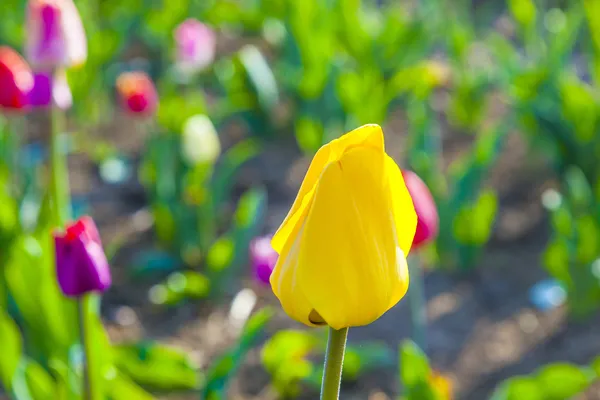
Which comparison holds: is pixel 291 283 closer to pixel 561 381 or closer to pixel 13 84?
pixel 561 381

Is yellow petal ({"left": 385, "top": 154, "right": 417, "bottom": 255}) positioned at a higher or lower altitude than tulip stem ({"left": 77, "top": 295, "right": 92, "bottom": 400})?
higher

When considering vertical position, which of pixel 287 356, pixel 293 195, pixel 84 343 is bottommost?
pixel 293 195

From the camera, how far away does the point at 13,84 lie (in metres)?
1.89

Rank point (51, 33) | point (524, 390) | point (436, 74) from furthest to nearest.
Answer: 1. point (436, 74)
2. point (51, 33)
3. point (524, 390)

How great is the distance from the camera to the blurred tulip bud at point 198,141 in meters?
2.19

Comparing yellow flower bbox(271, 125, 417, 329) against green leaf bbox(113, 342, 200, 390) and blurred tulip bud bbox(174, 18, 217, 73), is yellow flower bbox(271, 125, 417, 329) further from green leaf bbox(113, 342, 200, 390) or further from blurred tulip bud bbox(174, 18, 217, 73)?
blurred tulip bud bbox(174, 18, 217, 73)

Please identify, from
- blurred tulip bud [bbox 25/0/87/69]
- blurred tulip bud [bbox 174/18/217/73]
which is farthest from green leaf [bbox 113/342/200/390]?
blurred tulip bud [bbox 174/18/217/73]

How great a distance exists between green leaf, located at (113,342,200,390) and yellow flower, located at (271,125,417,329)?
40.9 inches

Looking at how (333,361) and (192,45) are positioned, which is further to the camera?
(192,45)

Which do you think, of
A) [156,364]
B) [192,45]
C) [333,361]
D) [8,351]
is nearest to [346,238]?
[333,361]

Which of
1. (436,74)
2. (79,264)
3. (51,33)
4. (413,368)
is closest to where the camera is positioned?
(79,264)

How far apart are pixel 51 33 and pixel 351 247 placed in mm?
1197

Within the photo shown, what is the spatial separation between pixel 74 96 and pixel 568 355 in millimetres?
2071

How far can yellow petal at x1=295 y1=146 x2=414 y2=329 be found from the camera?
0.68 m
